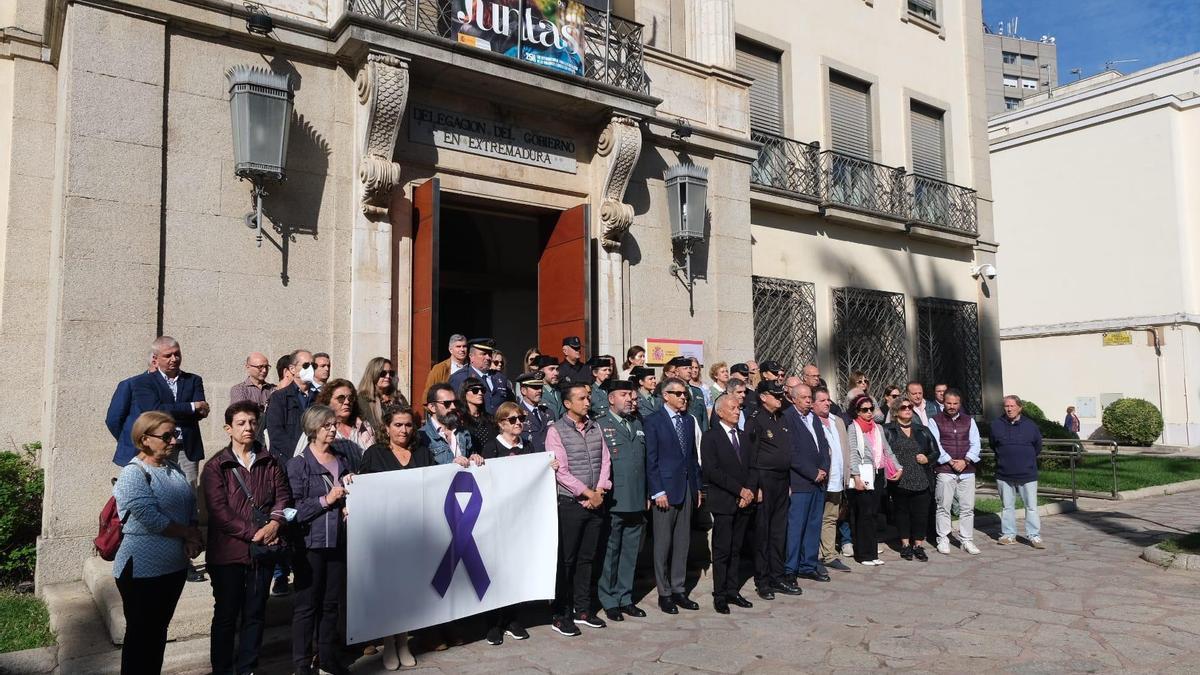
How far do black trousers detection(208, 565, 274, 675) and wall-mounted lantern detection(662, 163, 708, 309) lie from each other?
7538mm

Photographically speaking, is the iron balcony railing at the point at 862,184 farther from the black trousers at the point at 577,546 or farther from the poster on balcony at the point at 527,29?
the black trousers at the point at 577,546

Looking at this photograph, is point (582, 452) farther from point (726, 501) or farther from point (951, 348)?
point (951, 348)

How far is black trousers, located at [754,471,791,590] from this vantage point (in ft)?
24.7

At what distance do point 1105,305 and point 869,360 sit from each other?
57.9 ft

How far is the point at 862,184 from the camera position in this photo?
16.2 metres

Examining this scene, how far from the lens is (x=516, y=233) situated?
1516 centimetres

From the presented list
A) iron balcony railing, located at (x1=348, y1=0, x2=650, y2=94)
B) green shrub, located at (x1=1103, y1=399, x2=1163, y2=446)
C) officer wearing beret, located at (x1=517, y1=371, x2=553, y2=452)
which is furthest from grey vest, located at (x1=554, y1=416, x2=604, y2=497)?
green shrub, located at (x1=1103, y1=399, x2=1163, y2=446)

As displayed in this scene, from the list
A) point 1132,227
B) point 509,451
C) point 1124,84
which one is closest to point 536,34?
point 509,451

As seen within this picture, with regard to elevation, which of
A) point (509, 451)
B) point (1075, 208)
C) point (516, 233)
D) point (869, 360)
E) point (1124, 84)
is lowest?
point (509, 451)

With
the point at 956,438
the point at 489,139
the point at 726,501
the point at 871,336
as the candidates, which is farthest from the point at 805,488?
the point at 871,336

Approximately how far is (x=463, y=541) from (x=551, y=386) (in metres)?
2.22

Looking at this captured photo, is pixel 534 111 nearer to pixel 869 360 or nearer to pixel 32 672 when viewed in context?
pixel 32 672

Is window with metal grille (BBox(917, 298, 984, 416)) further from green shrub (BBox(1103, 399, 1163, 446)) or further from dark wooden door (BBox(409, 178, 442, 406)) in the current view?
dark wooden door (BBox(409, 178, 442, 406))

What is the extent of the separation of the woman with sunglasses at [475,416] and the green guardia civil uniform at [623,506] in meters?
0.90
